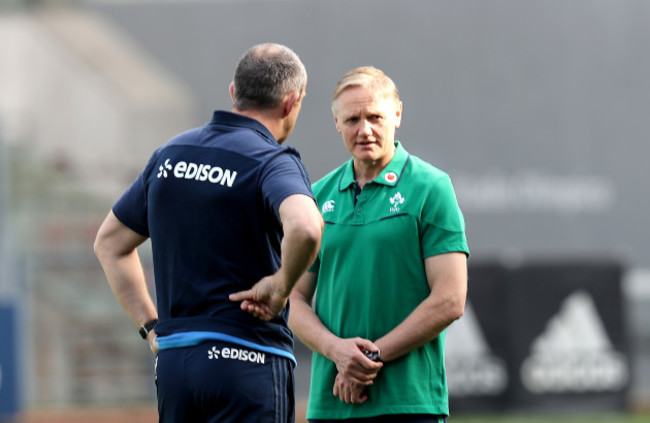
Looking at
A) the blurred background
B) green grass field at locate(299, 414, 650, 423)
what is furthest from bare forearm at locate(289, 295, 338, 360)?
the blurred background

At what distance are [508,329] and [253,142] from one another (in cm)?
678

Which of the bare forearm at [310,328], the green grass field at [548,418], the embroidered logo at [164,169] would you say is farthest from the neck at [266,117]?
the green grass field at [548,418]

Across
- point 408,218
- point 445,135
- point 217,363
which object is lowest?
point 217,363

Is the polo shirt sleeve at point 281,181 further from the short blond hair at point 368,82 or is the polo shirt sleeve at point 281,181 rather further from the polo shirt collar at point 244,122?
the short blond hair at point 368,82

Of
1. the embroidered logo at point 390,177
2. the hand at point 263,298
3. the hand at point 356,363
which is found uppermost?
the embroidered logo at point 390,177

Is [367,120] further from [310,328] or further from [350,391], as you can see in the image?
[350,391]

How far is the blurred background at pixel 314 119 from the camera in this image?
12016 millimetres

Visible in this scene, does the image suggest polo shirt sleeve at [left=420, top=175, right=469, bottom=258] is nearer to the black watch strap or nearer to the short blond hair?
the short blond hair

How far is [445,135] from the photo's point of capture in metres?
14.0

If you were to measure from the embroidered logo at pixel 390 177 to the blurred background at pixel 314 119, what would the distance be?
8468mm

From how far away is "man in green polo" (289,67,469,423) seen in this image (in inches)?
128

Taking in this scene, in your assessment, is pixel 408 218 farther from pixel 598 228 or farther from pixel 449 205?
pixel 598 228

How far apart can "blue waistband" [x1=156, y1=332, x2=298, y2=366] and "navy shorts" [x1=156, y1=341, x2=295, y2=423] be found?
11mm

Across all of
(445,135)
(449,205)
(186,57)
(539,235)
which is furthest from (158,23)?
(449,205)
